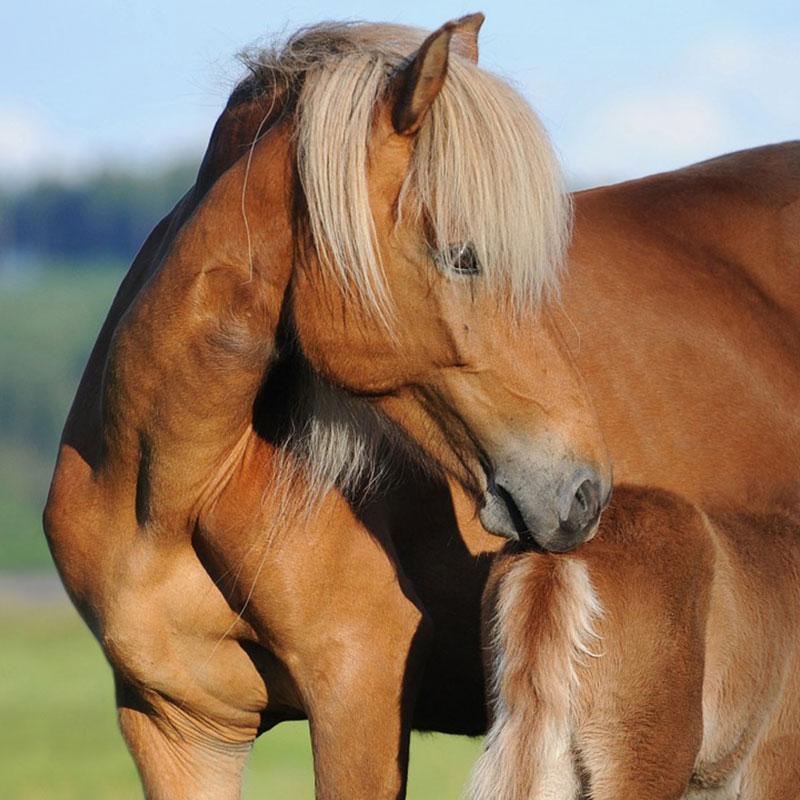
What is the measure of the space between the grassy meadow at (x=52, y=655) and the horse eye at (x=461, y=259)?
2.36m

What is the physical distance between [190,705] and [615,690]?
4.24 feet

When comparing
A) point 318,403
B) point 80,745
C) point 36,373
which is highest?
A: point 318,403

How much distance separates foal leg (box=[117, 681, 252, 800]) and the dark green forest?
27.4 metres

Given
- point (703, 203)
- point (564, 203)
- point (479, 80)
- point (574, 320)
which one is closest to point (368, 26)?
point (479, 80)

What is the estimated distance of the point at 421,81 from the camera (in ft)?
10.6

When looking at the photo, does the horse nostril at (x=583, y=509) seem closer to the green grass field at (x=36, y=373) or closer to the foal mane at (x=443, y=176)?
the foal mane at (x=443, y=176)

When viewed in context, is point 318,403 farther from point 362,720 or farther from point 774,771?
point 774,771

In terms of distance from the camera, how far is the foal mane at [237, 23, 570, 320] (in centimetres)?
330

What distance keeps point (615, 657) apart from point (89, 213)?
6262 cm

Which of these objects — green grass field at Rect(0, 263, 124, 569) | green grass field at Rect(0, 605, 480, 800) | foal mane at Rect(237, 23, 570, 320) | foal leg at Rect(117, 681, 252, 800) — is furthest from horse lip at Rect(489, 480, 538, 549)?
green grass field at Rect(0, 263, 124, 569)

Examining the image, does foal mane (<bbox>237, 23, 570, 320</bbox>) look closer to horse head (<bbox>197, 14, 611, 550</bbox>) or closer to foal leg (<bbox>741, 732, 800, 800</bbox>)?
horse head (<bbox>197, 14, 611, 550</bbox>)

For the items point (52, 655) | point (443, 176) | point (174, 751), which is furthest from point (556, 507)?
point (52, 655)

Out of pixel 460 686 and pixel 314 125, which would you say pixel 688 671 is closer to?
pixel 460 686

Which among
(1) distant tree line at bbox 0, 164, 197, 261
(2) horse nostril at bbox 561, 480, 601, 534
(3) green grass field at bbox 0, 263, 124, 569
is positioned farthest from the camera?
(1) distant tree line at bbox 0, 164, 197, 261
